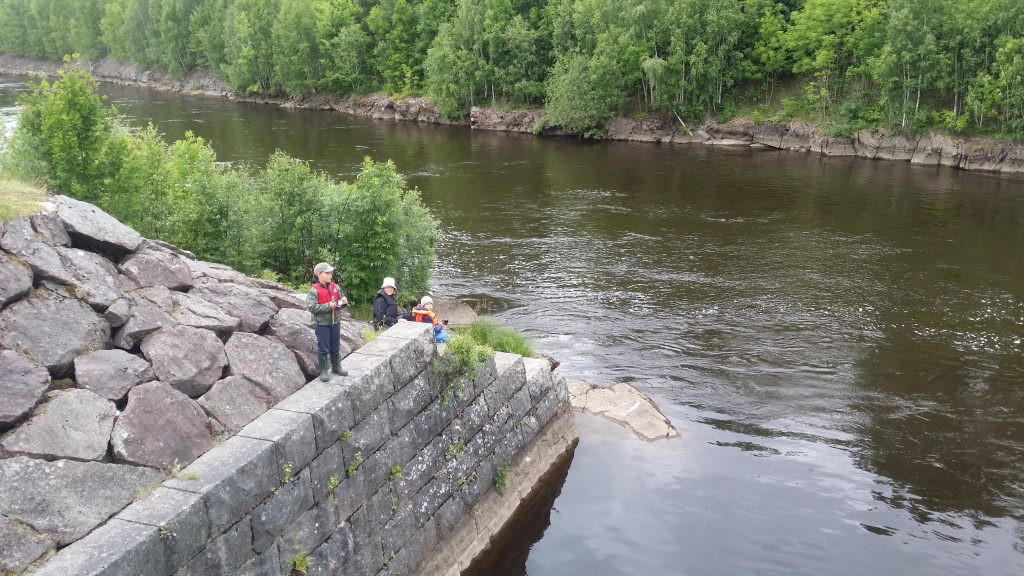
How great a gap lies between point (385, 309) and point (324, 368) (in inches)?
168

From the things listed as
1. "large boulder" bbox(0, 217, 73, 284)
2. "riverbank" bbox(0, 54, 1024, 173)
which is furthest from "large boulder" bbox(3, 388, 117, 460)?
"riverbank" bbox(0, 54, 1024, 173)

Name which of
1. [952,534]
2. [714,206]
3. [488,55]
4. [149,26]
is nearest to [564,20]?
[488,55]

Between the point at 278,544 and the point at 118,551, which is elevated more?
the point at 118,551

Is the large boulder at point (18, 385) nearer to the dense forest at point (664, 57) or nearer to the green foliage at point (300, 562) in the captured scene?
the green foliage at point (300, 562)

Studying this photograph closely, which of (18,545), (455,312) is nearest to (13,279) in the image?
(18,545)

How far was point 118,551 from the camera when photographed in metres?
9.13

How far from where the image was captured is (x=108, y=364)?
1205 centimetres

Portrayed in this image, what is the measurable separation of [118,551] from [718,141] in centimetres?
5866

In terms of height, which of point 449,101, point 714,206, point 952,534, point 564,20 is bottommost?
point 952,534

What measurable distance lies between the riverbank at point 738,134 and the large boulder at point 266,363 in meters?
49.8

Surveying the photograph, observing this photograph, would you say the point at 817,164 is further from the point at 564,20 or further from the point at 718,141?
the point at 564,20

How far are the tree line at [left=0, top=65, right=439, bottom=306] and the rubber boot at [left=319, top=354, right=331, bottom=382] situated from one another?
29.4ft

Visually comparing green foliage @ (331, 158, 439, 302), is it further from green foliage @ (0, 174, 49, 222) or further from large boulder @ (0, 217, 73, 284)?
large boulder @ (0, 217, 73, 284)

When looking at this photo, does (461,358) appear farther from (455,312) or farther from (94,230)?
(455,312)
